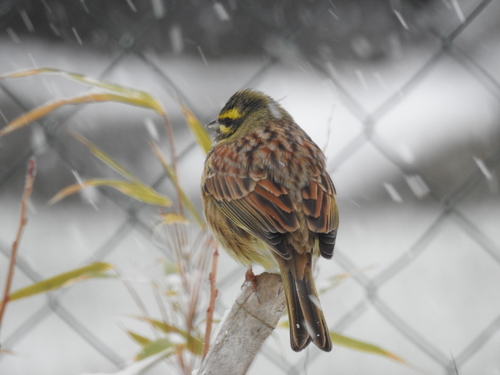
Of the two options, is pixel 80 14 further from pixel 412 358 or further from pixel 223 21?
pixel 412 358

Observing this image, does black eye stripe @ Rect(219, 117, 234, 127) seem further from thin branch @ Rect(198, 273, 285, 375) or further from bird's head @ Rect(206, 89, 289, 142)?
thin branch @ Rect(198, 273, 285, 375)

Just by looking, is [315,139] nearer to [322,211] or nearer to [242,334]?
[322,211]

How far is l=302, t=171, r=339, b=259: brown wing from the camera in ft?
4.62

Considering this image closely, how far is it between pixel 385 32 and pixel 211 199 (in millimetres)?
2388

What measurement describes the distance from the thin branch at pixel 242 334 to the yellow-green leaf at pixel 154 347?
0.26 meters

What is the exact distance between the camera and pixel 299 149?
5.39ft

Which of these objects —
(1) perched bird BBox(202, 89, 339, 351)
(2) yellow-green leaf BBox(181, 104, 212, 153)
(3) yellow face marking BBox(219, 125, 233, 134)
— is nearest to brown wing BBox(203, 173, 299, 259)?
(1) perched bird BBox(202, 89, 339, 351)

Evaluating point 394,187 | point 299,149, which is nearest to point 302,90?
point 394,187

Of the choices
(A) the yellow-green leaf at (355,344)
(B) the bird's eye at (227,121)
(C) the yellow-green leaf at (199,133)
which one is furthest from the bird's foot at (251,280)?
(B) the bird's eye at (227,121)

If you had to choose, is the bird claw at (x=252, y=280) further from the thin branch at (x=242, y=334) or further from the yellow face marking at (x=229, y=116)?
the yellow face marking at (x=229, y=116)

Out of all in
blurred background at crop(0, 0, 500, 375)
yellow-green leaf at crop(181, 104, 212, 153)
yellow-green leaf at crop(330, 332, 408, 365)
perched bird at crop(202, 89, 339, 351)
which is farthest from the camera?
blurred background at crop(0, 0, 500, 375)

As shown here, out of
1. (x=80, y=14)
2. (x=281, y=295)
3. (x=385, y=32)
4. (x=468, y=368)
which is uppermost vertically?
(x=80, y=14)

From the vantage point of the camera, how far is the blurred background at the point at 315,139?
3027mm

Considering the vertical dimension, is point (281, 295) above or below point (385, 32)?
below
